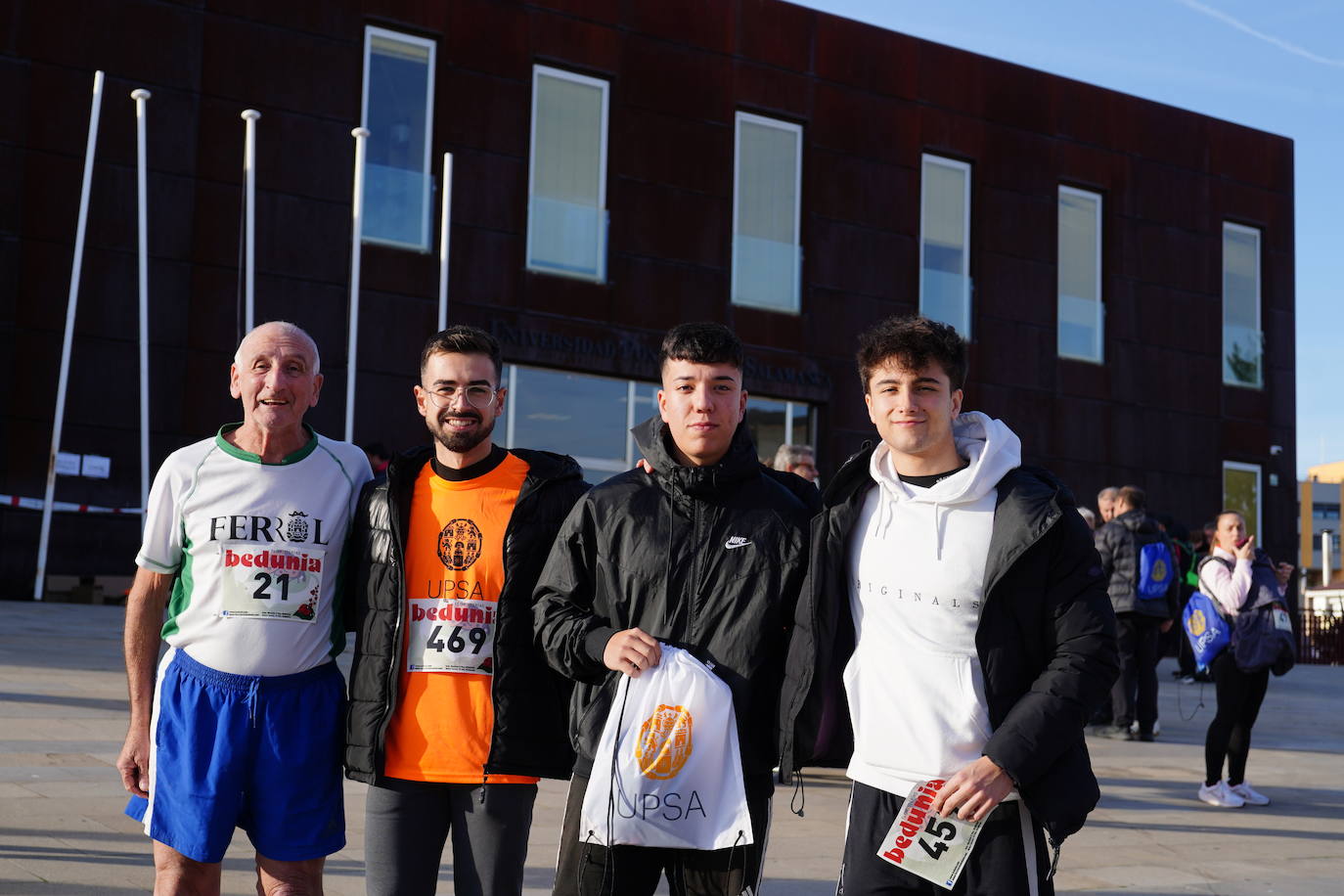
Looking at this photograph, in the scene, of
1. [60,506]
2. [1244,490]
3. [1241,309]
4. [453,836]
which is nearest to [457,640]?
[453,836]

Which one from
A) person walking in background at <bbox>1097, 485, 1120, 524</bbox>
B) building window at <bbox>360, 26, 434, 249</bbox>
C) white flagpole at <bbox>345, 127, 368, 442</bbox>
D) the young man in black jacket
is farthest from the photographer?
building window at <bbox>360, 26, 434, 249</bbox>

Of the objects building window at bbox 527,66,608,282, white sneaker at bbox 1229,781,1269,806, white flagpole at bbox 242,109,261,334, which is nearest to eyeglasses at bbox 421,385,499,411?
white sneaker at bbox 1229,781,1269,806

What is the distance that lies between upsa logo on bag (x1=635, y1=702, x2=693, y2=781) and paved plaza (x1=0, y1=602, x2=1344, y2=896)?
2.49m

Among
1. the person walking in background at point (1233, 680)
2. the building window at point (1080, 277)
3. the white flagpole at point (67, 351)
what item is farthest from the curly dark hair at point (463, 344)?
the building window at point (1080, 277)

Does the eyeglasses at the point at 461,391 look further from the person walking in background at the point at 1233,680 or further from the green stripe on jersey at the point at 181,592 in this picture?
the person walking in background at the point at 1233,680

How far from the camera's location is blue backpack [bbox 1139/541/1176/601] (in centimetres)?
1202

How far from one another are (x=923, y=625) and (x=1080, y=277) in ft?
81.4

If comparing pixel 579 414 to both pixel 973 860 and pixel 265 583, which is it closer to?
pixel 265 583

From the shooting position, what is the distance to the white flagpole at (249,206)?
18.3 meters

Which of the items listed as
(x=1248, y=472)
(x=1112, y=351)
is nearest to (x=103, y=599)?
(x=1112, y=351)

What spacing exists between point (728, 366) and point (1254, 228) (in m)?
28.4

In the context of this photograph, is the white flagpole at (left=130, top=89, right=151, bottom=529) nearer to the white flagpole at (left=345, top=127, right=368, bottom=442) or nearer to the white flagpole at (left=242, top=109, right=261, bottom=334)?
the white flagpole at (left=242, top=109, right=261, bottom=334)

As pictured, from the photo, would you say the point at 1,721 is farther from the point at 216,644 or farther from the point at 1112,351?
the point at 1112,351

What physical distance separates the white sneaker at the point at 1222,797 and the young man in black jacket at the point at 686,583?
6299 millimetres
